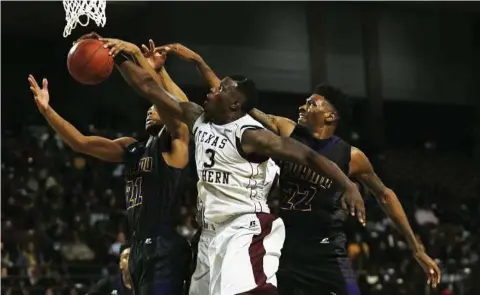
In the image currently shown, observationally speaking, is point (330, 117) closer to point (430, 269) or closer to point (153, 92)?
point (430, 269)

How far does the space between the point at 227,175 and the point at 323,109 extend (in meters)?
1.15

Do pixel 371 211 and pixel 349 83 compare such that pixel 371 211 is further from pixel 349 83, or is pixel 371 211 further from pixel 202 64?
pixel 202 64

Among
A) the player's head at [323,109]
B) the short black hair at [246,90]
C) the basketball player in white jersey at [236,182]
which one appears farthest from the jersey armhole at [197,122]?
the player's head at [323,109]

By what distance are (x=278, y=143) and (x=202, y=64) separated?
1.27m

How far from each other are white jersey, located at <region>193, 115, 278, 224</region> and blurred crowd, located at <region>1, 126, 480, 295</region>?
532cm

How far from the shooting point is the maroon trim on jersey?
166 inches

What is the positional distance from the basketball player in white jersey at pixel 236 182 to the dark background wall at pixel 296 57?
27.2ft

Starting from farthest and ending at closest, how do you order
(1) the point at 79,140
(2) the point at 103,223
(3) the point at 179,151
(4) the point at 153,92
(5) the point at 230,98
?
(2) the point at 103,223 → (1) the point at 79,140 → (3) the point at 179,151 → (4) the point at 153,92 → (5) the point at 230,98

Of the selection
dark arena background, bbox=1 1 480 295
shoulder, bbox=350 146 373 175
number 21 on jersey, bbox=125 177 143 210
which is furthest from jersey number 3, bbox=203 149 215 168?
dark arena background, bbox=1 1 480 295

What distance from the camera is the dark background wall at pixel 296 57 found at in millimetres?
13125

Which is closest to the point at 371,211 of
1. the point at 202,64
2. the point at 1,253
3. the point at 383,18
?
the point at 383,18

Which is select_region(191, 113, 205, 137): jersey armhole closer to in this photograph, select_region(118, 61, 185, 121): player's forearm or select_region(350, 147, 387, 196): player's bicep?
select_region(118, 61, 185, 121): player's forearm

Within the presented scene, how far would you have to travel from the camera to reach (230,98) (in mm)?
4414

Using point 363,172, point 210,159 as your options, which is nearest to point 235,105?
point 210,159
